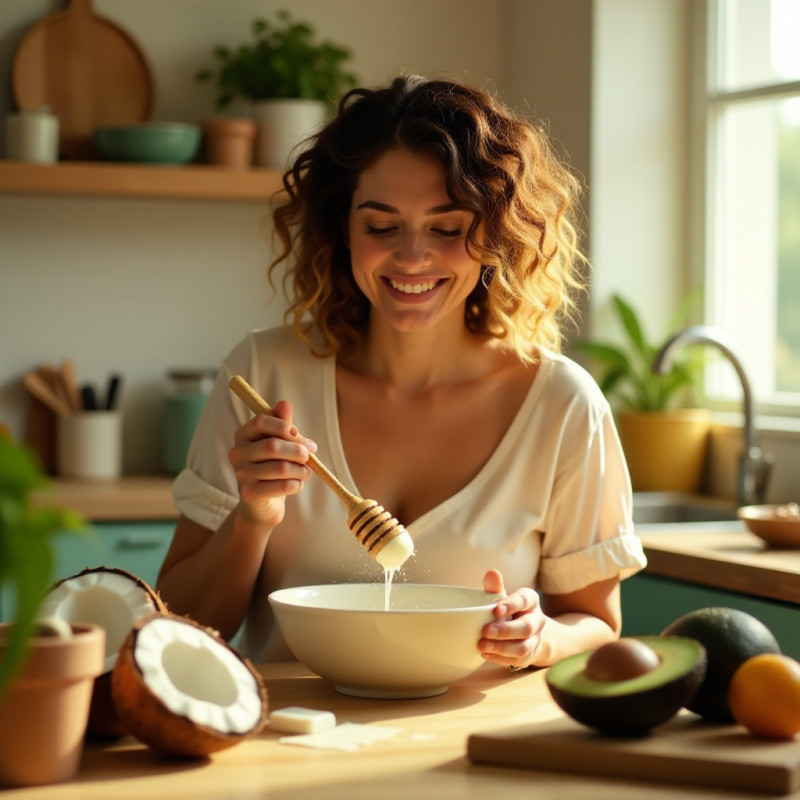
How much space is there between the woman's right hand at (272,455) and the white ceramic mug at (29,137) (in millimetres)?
2085

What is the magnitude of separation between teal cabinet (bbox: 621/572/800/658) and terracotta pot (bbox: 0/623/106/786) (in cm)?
148

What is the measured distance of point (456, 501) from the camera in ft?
5.77

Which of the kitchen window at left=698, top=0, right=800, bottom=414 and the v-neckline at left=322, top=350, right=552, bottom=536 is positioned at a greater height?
the kitchen window at left=698, top=0, right=800, bottom=414

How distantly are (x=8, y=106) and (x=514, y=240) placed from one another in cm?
213

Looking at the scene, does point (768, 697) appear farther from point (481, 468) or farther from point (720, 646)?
point (481, 468)

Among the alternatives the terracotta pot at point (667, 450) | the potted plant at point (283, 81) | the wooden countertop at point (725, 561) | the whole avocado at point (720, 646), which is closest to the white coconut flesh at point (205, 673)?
the whole avocado at point (720, 646)

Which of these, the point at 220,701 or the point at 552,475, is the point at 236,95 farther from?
the point at 220,701

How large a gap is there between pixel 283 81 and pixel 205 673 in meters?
2.65

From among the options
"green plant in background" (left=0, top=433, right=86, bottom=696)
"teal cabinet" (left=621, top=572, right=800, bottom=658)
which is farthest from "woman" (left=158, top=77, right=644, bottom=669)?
"green plant in background" (left=0, top=433, right=86, bottom=696)

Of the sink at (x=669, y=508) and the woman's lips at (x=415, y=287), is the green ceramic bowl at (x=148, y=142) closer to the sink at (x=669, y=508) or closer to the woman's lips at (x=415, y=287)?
the sink at (x=669, y=508)

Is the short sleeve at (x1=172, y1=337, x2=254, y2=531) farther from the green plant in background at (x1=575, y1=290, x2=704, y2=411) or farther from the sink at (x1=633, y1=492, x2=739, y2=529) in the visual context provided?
the green plant in background at (x1=575, y1=290, x2=704, y2=411)

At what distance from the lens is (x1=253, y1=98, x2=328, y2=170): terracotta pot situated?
3486 millimetres

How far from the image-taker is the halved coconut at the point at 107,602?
117 centimetres

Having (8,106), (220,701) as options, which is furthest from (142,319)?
(220,701)
